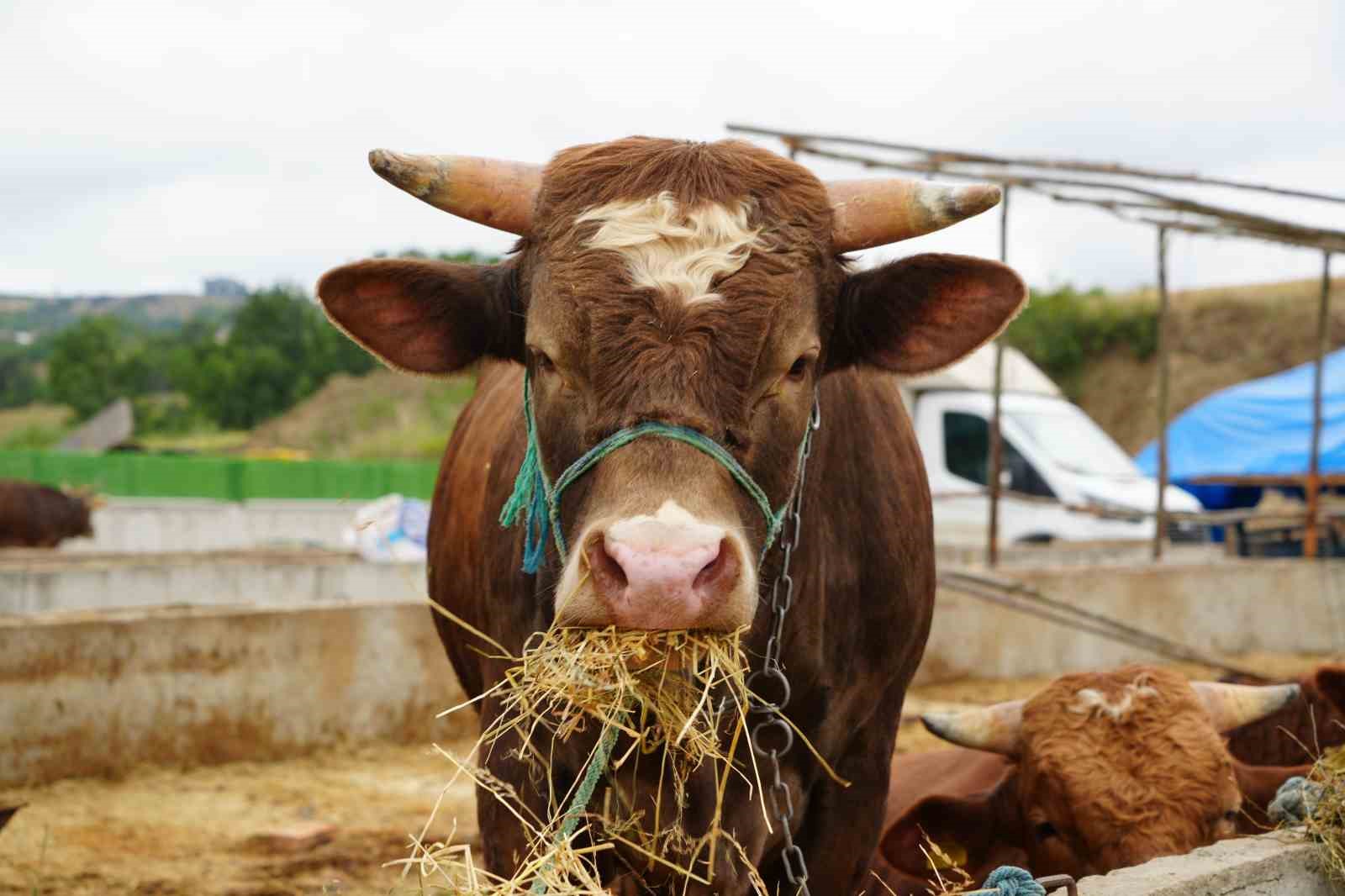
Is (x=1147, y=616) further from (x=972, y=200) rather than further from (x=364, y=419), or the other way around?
(x=364, y=419)

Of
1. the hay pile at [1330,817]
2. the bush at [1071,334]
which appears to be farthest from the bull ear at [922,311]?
the bush at [1071,334]

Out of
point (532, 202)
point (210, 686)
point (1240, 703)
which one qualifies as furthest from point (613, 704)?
point (210, 686)

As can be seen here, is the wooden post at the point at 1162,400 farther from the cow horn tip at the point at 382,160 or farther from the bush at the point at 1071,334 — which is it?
the bush at the point at 1071,334

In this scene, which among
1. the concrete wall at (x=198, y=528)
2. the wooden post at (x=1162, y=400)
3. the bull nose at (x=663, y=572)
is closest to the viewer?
the bull nose at (x=663, y=572)

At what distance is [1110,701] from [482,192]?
102 inches

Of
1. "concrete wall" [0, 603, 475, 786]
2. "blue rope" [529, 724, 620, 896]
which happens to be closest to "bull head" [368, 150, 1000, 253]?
"blue rope" [529, 724, 620, 896]

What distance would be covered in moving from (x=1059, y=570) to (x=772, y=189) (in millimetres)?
7419

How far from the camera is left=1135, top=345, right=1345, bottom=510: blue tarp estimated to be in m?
17.7

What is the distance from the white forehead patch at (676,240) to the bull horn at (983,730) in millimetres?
2228

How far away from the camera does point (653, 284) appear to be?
8.89 ft

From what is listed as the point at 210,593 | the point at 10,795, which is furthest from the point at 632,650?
the point at 210,593

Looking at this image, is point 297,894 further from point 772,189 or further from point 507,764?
point 772,189

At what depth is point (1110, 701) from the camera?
4.36 metres

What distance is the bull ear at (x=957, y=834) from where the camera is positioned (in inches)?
165
